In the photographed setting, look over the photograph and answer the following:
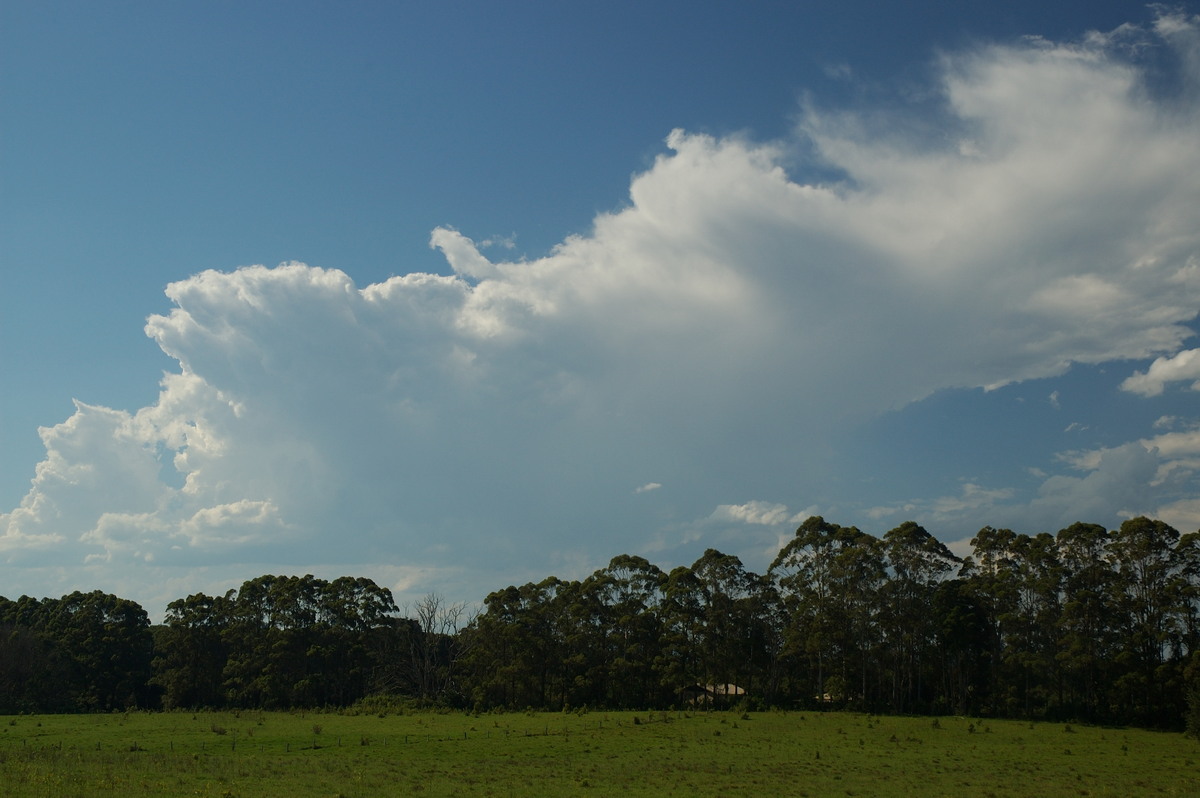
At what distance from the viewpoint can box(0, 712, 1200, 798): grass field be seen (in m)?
32.6

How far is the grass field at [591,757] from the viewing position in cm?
3259

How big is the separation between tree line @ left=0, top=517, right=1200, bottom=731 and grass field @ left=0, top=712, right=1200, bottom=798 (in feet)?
27.1

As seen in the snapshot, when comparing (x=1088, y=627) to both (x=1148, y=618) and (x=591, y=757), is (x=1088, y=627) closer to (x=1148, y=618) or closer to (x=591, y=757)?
(x=1148, y=618)

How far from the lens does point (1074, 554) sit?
68000 millimetres

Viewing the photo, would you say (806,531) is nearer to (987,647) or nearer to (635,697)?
(987,647)

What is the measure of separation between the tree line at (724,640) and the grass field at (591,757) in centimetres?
825

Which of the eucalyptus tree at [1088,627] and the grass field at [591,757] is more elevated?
the eucalyptus tree at [1088,627]

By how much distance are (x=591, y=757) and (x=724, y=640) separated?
34007 millimetres

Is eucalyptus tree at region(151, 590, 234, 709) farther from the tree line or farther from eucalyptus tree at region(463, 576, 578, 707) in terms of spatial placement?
eucalyptus tree at region(463, 576, 578, 707)

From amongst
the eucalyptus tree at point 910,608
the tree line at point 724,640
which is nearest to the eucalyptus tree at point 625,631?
the tree line at point 724,640

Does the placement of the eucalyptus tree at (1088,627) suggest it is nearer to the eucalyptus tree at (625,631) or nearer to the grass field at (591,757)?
the grass field at (591,757)

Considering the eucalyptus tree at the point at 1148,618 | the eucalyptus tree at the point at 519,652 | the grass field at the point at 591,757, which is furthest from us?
the eucalyptus tree at the point at 519,652

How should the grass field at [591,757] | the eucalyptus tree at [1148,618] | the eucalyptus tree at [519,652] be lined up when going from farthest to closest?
the eucalyptus tree at [519,652]
the eucalyptus tree at [1148,618]
the grass field at [591,757]

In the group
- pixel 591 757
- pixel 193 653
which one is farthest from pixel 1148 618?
pixel 193 653
